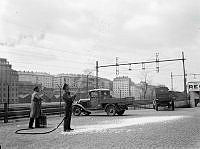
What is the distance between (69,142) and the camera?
24.5 feet

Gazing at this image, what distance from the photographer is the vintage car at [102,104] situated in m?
19.0

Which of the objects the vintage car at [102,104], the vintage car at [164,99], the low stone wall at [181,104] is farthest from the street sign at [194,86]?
the vintage car at [102,104]

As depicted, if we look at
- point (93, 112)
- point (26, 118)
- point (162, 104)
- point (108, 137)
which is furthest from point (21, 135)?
point (162, 104)

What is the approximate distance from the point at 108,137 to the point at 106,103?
11.1 m

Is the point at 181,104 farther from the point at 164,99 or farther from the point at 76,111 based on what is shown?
the point at 76,111

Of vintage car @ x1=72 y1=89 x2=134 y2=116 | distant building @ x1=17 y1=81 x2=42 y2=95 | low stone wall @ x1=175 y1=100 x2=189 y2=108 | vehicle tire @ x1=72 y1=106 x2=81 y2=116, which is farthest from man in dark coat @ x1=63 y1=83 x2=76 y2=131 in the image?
low stone wall @ x1=175 y1=100 x2=189 y2=108

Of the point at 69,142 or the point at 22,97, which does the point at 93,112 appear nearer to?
the point at 69,142

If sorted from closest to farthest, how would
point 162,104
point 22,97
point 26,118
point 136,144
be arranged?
point 136,144 < point 26,118 < point 162,104 < point 22,97

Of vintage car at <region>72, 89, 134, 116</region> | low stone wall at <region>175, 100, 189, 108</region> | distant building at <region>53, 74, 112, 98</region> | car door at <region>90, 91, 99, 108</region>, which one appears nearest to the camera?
vintage car at <region>72, 89, 134, 116</region>

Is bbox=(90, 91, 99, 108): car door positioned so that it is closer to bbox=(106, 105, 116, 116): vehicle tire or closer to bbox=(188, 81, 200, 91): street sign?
bbox=(106, 105, 116, 116): vehicle tire

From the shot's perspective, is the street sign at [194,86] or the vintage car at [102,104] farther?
the street sign at [194,86]

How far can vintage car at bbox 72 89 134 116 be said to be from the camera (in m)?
19.0

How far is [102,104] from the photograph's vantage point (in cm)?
1944

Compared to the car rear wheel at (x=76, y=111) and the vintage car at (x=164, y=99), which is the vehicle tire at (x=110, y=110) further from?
the vintage car at (x=164, y=99)
